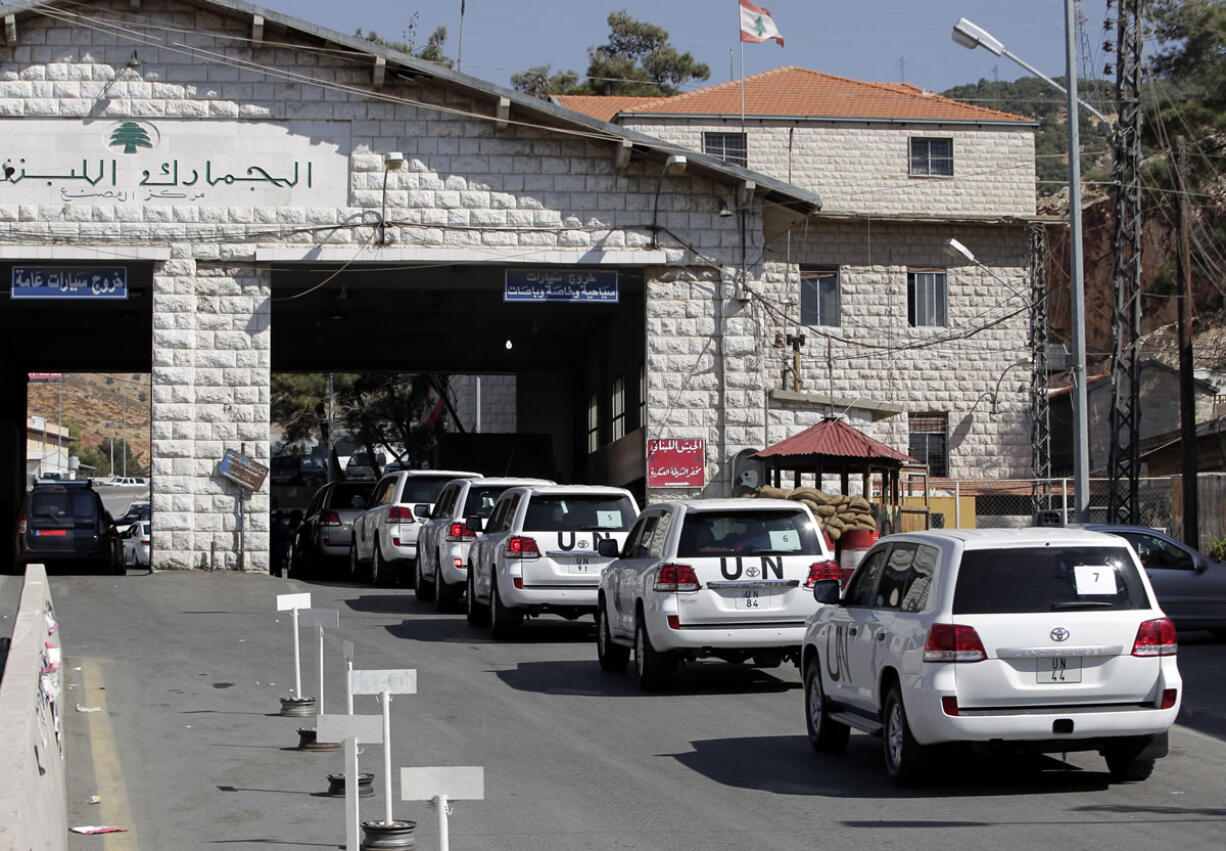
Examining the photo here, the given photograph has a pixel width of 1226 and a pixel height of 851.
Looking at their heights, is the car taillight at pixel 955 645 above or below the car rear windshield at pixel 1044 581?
below

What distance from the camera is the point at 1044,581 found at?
999cm

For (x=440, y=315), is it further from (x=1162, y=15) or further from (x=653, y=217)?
(x=1162, y=15)

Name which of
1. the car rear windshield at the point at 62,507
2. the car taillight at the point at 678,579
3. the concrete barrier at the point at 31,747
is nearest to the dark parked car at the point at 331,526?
the car rear windshield at the point at 62,507

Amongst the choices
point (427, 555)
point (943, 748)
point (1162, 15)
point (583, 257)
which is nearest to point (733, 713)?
point (943, 748)

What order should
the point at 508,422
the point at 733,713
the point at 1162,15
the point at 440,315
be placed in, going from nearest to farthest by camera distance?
the point at 733,713 → the point at 440,315 → the point at 1162,15 → the point at 508,422

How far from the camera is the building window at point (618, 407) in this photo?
1468 inches

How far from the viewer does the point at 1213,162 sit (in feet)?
155

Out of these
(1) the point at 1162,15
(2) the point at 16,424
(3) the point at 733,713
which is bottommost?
(3) the point at 733,713

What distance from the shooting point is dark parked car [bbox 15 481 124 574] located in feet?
95.3

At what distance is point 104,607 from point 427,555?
4.51 metres

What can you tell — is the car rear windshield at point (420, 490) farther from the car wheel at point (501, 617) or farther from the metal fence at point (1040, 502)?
the metal fence at point (1040, 502)

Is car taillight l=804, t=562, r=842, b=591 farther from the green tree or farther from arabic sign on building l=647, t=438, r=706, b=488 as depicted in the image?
the green tree

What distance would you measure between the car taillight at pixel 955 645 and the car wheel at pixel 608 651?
6808 mm

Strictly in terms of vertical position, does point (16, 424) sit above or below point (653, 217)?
below
